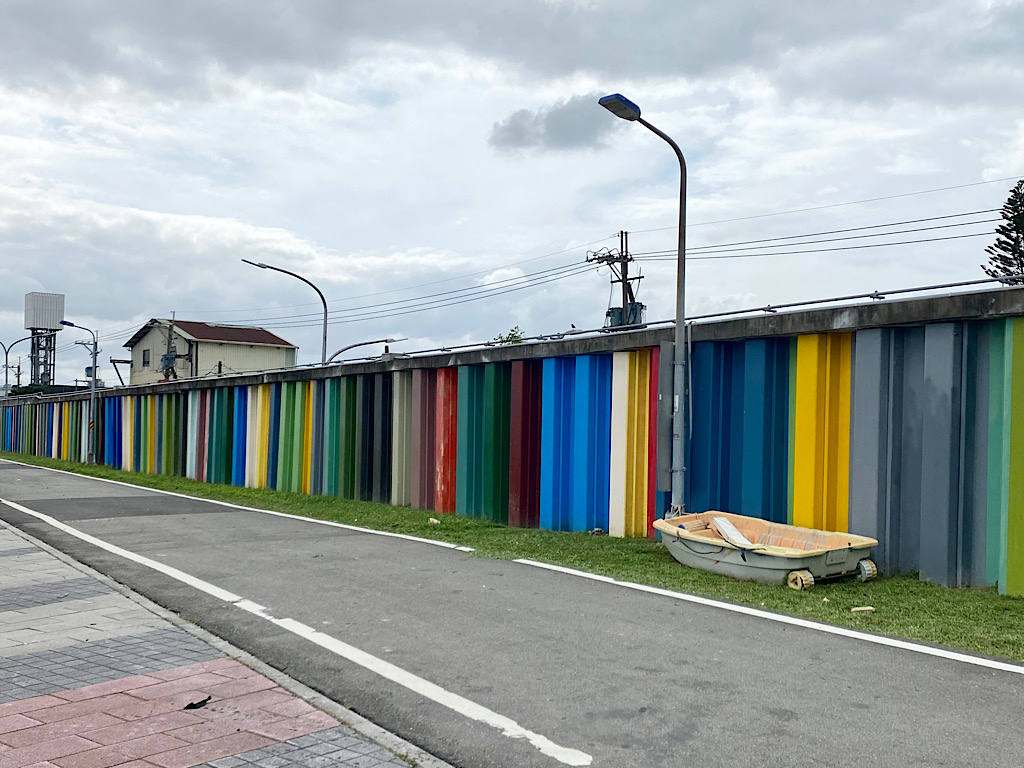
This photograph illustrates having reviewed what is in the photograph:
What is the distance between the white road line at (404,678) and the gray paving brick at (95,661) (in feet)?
2.70

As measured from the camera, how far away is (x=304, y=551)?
38.4 feet

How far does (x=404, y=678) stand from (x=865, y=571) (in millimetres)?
5781

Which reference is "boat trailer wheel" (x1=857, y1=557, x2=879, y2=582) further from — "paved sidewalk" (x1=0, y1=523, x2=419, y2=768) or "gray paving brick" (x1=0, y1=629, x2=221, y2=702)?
"gray paving brick" (x1=0, y1=629, x2=221, y2=702)

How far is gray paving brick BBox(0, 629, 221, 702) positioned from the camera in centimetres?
561

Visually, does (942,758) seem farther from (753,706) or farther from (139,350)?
(139,350)

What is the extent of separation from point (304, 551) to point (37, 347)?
91.4 metres

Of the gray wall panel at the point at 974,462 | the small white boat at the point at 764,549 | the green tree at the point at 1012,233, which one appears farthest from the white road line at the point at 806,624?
the green tree at the point at 1012,233

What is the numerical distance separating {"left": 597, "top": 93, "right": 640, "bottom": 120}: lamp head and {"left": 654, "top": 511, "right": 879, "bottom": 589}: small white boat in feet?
17.3

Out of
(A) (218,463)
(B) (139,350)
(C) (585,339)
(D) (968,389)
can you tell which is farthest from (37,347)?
(D) (968,389)

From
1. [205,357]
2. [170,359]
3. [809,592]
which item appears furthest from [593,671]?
[205,357]

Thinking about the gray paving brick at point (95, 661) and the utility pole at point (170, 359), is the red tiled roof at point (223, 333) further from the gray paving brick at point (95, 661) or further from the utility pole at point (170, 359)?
the gray paving brick at point (95, 661)

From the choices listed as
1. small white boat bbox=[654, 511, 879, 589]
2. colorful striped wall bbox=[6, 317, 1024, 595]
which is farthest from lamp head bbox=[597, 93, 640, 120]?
small white boat bbox=[654, 511, 879, 589]

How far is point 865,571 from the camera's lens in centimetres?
942

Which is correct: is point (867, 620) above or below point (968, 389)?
below
